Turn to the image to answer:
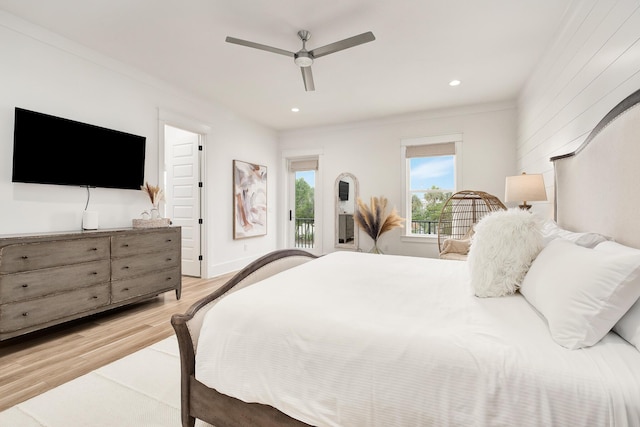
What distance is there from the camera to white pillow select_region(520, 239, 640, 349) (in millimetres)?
909

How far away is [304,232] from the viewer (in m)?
6.28

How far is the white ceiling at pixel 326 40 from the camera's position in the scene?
7.75 feet

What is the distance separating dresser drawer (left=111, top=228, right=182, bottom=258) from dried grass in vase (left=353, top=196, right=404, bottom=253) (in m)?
2.96

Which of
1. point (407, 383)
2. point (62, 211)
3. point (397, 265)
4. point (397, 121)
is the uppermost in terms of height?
point (397, 121)

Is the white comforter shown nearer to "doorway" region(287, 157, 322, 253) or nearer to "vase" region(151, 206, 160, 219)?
"vase" region(151, 206, 160, 219)

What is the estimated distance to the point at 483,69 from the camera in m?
3.40

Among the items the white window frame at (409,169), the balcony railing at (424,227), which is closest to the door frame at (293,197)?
the white window frame at (409,169)

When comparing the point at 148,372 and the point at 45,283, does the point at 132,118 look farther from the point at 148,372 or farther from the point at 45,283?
the point at 148,372

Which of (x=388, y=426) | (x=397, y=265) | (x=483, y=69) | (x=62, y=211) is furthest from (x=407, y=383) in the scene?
(x=483, y=69)

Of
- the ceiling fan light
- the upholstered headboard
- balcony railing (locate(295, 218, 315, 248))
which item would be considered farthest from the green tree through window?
the upholstered headboard

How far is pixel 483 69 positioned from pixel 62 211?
15.4ft

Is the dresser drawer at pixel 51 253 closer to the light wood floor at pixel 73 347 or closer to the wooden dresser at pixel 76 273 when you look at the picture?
the wooden dresser at pixel 76 273

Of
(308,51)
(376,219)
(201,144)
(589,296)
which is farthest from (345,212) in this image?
(589,296)

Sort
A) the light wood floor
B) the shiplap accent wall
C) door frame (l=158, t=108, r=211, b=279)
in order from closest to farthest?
the shiplap accent wall → the light wood floor → door frame (l=158, t=108, r=211, b=279)
